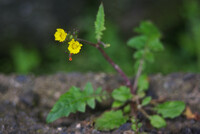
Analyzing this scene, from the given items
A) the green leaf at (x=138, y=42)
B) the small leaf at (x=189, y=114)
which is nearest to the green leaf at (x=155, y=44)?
the green leaf at (x=138, y=42)

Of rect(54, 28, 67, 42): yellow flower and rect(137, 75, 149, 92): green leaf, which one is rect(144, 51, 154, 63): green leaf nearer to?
rect(137, 75, 149, 92): green leaf

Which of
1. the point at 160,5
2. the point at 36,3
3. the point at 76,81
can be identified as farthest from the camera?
the point at 160,5

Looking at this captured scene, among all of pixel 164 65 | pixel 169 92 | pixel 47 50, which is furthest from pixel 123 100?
pixel 47 50

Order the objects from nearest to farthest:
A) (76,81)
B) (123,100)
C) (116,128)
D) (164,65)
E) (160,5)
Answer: (116,128) → (123,100) → (76,81) → (164,65) → (160,5)

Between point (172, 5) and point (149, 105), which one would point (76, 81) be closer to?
point (149, 105)

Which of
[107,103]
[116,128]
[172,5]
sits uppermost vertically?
[172,5]
